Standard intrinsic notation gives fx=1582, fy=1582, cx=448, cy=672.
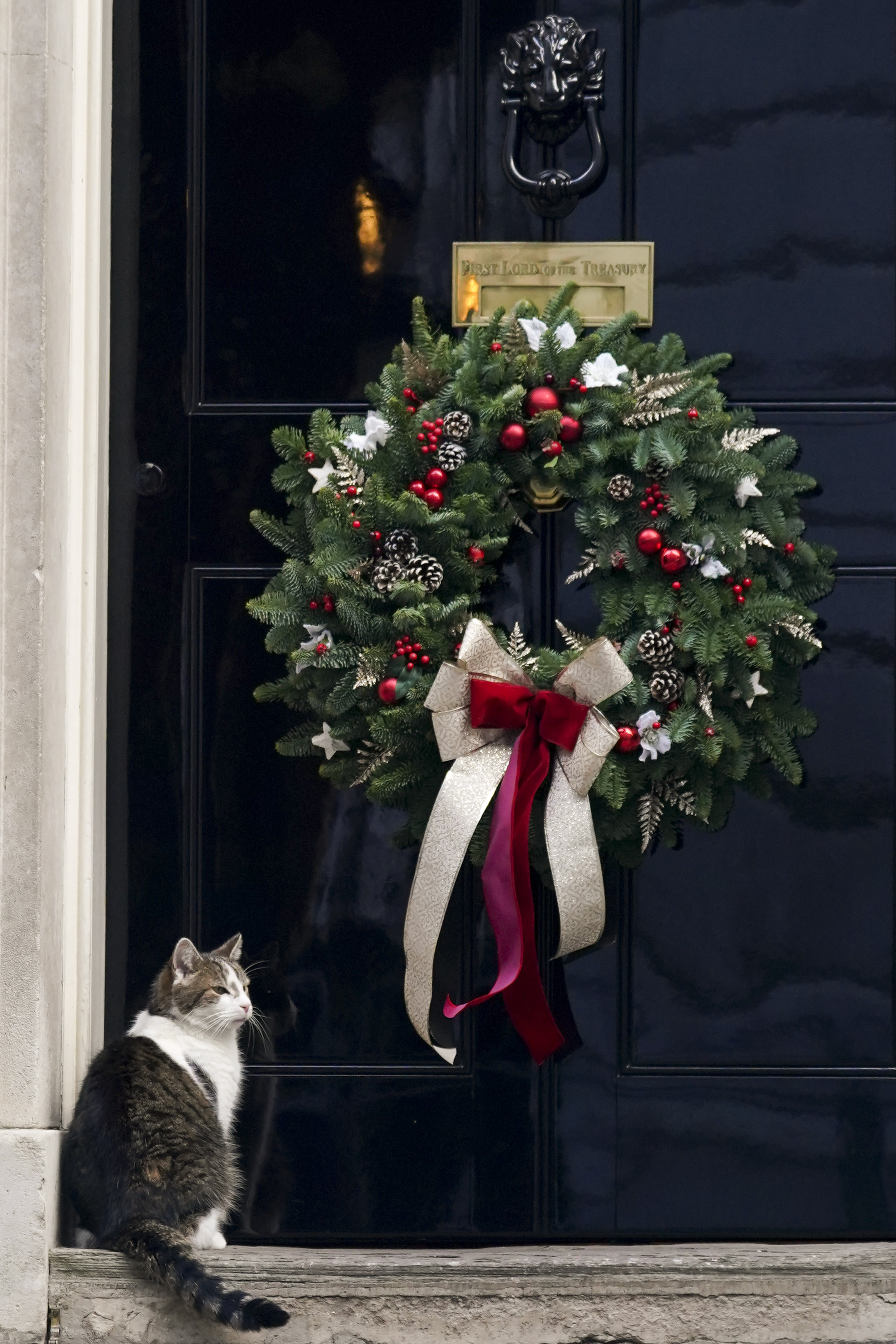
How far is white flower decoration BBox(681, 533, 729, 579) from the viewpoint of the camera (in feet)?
10.5

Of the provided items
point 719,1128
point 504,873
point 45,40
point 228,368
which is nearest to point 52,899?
point 504,873

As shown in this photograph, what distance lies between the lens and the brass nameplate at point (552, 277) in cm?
356

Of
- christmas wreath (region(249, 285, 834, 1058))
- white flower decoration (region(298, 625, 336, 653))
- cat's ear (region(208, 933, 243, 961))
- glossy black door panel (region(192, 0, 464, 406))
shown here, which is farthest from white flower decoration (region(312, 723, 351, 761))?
glossy black door panel (region(192, 0, 464, 406))

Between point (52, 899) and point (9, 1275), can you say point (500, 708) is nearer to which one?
point (52, 899)

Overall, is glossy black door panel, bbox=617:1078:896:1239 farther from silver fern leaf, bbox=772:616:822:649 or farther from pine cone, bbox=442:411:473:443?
pine cone, bbox=442:411:473:443

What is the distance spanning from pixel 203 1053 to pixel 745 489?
164 centimetres

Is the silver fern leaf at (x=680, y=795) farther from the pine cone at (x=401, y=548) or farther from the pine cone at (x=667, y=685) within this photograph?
the pine cone at (x=401, y=548)

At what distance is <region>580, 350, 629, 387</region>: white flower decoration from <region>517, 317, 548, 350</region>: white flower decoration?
119 mm

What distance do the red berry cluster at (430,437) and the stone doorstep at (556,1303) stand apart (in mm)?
1687

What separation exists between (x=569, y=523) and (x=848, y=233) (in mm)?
913

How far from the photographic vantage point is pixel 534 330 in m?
3.34

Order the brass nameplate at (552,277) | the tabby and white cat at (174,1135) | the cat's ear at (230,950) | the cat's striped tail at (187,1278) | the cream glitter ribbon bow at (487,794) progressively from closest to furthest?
1. the cat's striped tail at (187,1278)
2. the tabby and white cat at (174,1135)
3. the cream glitter ribbon bow at (487,794)
4. the cat's ear at (230,950)
5. the brass nameplate at (552,277)

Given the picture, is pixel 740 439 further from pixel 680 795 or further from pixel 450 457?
pixel 680 795

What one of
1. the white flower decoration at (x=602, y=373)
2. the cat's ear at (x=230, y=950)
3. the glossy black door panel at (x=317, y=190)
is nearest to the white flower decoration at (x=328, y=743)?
the cat's ear at (x=230, y=950)
